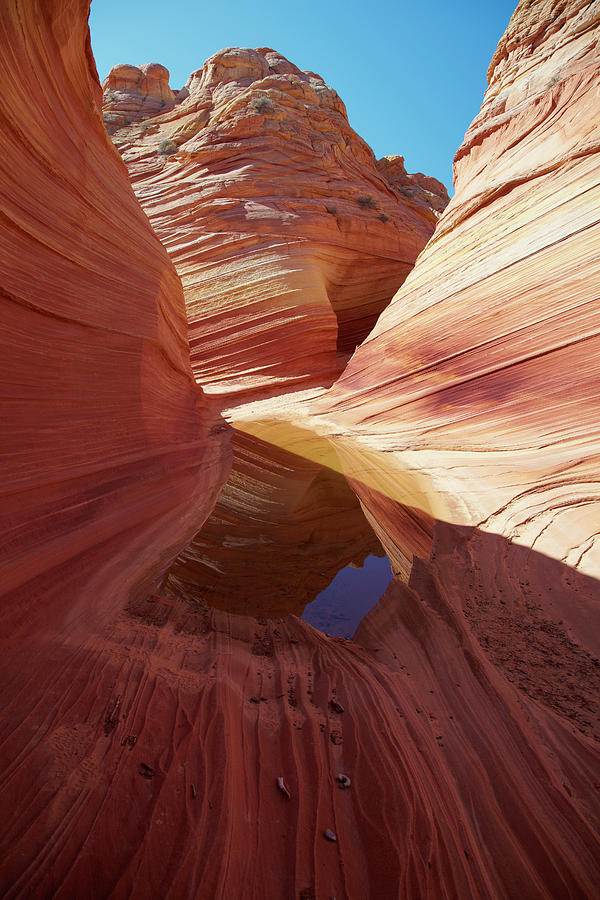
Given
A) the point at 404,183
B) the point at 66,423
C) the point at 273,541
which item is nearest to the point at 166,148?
the point at 404,183

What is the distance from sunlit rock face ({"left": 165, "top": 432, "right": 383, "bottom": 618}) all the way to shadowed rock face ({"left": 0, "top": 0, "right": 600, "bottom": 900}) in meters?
0.07

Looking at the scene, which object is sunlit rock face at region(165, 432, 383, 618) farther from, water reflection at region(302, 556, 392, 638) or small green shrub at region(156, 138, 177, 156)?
small green shrub at region(156, 138, 177, 156)

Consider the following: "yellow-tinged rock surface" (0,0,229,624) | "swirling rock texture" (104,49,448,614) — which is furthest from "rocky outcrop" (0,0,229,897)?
"swirling rock texture" (104,49,448,614)

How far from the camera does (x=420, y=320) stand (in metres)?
7.96

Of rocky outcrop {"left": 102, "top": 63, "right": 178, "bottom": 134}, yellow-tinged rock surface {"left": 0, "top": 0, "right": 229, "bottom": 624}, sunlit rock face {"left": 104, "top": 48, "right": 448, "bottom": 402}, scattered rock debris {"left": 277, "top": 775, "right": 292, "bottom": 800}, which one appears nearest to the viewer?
scattered rock debris {"left": 277, "top": 775, "right": 292, "bottom": 800}

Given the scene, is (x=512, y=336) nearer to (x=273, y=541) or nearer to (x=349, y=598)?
(x=273, y=541)

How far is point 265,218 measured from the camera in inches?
461

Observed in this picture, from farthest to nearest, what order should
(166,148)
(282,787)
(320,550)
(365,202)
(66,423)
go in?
1. (365,202)
2. (166,148)
3. (320,550)
4. (66,423)
5. (282,787)

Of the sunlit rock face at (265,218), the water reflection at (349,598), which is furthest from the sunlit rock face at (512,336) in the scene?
the sunlit rock face at (265,218)

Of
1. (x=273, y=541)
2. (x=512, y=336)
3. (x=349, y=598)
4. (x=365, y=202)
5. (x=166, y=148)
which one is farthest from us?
(x=365, y=202)

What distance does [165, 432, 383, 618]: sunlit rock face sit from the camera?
11.0ft

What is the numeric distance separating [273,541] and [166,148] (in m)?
12.6

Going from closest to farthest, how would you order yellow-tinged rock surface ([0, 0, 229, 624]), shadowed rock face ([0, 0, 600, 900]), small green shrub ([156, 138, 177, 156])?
shadowed rock face ([0, 0, 600, 900]) → yellow-tinged rock surface ([0, 0, 229, 624]) → small green shrub ([156, 138, 177, 156])

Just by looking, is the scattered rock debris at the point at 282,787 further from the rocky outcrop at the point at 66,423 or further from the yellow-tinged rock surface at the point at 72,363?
the yellow-tinged rock surface at the point at 72,363
